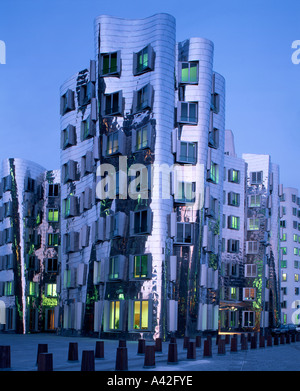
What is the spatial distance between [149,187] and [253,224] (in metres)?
30.5

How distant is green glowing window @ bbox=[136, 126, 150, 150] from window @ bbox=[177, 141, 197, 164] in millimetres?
3022

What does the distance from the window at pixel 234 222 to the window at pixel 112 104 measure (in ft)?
89.2

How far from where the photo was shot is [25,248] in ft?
206

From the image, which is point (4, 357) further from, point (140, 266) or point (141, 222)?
point (141, 222)

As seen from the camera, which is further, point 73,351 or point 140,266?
point 140,266

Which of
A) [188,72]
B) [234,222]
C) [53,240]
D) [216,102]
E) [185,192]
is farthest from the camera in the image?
[234,222]

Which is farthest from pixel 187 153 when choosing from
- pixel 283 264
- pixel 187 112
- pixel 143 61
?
pixel 283 264

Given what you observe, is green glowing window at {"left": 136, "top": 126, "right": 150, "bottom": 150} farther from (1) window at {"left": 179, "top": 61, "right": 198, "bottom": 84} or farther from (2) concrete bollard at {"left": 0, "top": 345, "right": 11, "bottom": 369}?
(2) concrete bollard at {"left": 0, "top": 345, "right": 11, "bottom": 369}

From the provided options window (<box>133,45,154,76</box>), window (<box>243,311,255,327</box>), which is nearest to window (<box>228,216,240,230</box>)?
window (<box>243,311,255,327</box>)

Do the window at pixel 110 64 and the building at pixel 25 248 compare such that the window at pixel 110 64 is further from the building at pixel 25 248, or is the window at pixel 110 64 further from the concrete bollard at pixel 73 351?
the concrete bollard at pixel 73 351

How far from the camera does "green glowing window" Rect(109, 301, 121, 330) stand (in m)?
40.8

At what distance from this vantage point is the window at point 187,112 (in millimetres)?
43250
